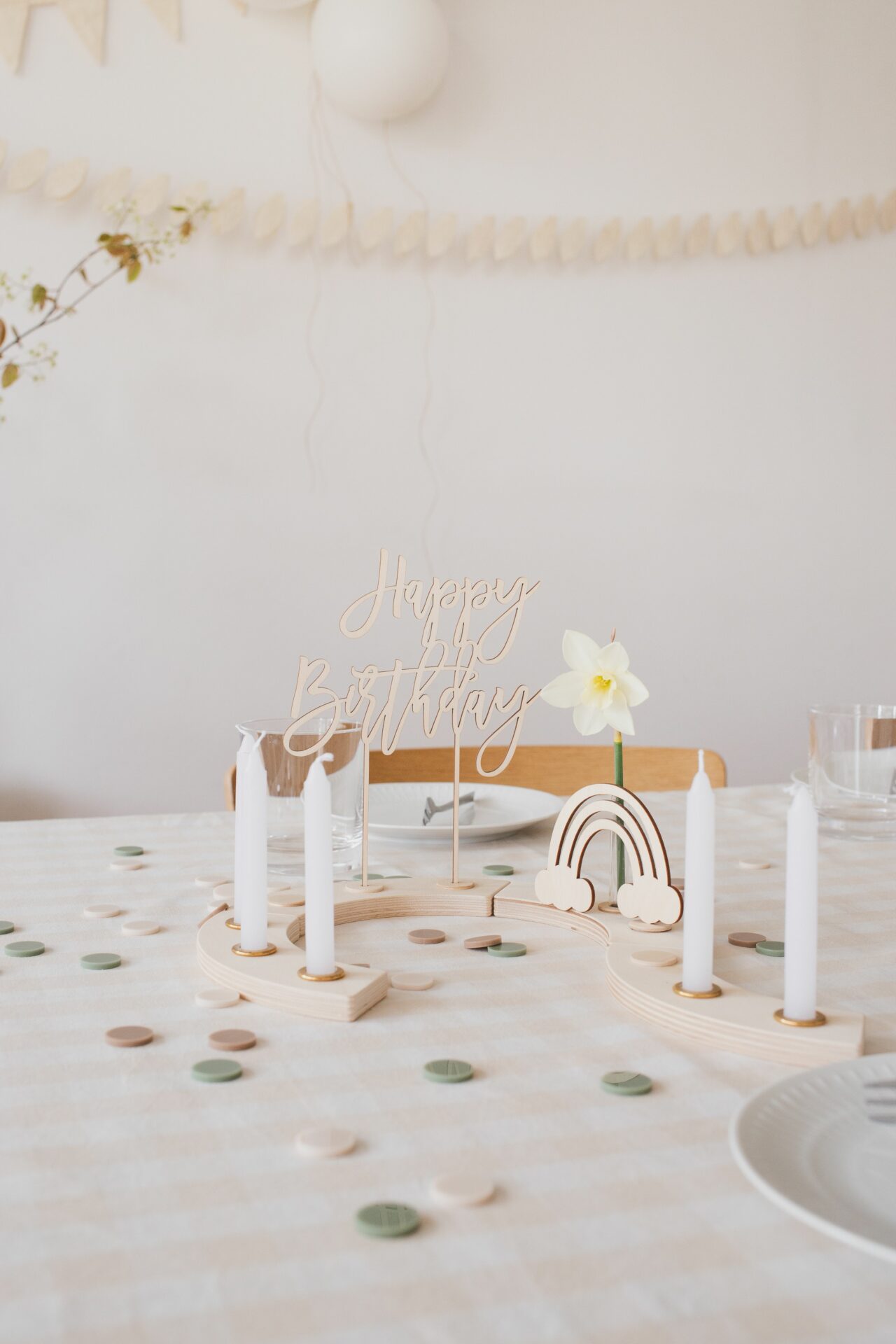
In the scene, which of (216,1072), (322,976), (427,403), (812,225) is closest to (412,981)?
(322,976)

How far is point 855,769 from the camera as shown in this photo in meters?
1.16

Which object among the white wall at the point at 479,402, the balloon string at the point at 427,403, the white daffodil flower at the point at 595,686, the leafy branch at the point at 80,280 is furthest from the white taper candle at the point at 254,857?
the balloon string at the point at 427,403

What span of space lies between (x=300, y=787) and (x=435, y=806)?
1.08 feet

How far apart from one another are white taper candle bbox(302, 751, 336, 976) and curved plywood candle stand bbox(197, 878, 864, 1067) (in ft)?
0.07

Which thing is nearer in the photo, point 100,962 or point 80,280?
point 100,962

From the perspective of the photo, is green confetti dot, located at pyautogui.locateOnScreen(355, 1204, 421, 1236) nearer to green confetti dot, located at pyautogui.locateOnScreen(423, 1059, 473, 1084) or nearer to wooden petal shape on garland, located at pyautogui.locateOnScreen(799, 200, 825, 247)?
green confetti dot, located at pyautogui.locateOnScreen(423, 1059, 473, 1084)

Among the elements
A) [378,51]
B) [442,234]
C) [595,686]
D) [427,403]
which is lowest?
[595,686]

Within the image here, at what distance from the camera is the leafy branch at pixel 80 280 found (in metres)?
2.23

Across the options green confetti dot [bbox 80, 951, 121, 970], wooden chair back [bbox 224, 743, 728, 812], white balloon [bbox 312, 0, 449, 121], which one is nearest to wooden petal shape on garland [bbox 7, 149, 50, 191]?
white balloon [bbox 312, 0, 449, 121]

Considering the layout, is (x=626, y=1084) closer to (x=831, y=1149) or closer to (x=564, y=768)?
(x=831, y=1149)

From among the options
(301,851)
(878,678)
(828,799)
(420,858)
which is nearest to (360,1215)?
(301,851)

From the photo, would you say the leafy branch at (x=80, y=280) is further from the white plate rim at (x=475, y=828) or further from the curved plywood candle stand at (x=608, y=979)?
the curved plywood candle stand at (x=608, y=979)

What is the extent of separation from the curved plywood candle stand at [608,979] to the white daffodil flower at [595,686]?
0.16m

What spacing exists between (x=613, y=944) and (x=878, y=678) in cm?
226
